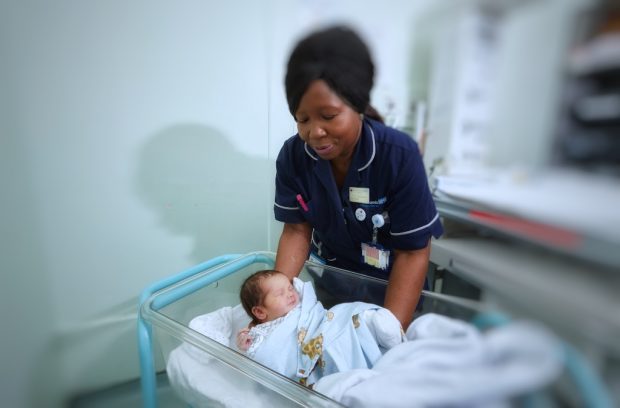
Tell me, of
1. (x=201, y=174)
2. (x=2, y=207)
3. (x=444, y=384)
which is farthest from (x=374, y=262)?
(x=2, y=207)

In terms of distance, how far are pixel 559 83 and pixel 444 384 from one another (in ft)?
0.73

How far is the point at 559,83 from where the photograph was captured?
0.49ft

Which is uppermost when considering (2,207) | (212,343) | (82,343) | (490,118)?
(490,118)

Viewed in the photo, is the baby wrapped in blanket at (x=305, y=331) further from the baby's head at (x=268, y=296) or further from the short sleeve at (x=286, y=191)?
the short sleeve at (x=286, y=191)

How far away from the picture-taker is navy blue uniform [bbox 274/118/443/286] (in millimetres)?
678

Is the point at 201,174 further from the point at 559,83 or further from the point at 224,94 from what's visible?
the point at 559,83

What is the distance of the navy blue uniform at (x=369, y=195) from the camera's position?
0.68 m

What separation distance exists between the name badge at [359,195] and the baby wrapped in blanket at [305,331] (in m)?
0.24

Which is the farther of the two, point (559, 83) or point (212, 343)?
point (212, 343)

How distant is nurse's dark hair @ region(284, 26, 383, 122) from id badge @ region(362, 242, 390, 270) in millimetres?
387

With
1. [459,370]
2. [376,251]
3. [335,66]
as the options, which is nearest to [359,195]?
[376,251]

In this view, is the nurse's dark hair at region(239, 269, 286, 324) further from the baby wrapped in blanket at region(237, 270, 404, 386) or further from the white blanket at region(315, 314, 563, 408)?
the white blanket at region(315, 314, 563, 408)

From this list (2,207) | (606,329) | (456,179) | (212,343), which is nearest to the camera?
(606,329)

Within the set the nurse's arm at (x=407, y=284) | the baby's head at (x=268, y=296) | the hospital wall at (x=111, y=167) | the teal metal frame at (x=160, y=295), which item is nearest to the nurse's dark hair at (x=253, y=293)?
the baby's head at (x=268, y=296)
